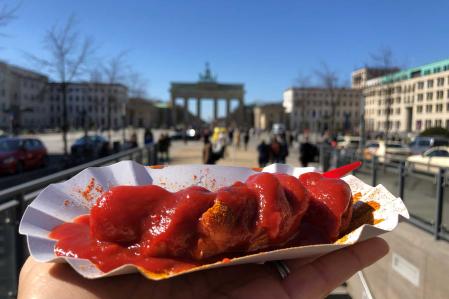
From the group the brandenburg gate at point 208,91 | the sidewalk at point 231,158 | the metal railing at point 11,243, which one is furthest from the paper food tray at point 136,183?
the brandenburg gate at point 208,91

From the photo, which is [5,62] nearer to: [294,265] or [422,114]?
[294,265]

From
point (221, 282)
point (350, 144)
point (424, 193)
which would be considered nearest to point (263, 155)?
point (424, 193)

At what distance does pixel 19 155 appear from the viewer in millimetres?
17750

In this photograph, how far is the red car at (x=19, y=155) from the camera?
16891mm

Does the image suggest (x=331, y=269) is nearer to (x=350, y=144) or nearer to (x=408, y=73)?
(x=350, y=144)

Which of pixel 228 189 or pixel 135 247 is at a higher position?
pixel 228 189

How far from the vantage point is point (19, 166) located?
58.0 ft

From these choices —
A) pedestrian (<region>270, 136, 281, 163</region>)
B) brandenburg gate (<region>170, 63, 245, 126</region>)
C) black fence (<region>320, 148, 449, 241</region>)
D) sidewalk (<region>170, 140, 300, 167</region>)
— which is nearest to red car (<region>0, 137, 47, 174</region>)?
sidewalk (<region>170, 140, 300, 167</region>)

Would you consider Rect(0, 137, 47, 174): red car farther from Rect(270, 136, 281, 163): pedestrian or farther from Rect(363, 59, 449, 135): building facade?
Rect(363, 59, 449, 135): building facade

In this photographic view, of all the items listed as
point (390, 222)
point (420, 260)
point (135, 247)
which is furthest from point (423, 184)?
point (135, 247)

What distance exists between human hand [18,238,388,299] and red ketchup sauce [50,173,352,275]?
0.09m

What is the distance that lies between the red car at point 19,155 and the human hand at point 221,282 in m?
17.6

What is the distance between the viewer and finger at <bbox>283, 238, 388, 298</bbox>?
181 centimetres

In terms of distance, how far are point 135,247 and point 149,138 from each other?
2149 cm
